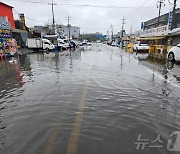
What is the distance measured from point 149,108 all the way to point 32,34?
48407mm

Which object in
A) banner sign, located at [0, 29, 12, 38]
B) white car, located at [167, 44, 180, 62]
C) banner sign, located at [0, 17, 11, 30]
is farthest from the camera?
banner sign, located at [0, 17, 11, 30]

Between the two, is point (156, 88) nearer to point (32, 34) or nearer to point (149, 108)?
point (149, 108)

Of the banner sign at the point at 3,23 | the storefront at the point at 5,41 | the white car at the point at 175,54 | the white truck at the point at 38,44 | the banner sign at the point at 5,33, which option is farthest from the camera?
the white truck at the point at 38,44

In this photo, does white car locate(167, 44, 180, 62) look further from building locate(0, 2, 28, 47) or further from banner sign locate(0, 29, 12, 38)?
building locate(0, 2, 28, 47)

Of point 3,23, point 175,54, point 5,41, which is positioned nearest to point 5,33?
point 5,41

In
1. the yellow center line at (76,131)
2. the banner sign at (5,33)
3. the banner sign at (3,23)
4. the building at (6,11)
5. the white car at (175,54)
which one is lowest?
the yellow center line at (76,131)

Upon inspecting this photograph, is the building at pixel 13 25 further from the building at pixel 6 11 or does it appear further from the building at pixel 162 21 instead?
the building at pixel 162 21

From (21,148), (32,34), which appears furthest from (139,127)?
(32,34)

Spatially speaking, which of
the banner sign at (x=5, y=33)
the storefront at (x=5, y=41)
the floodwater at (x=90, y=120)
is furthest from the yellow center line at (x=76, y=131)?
the banner sign at (x=5, y=33)

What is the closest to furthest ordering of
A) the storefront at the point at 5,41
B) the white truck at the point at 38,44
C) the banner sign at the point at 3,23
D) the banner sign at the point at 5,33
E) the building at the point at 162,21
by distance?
the storefront at the point at 5,41
the banner sign at the point at 5,33
the banner sign at the point at 3,23
the white truck at the point at 38,44
the building at the point at 162,21

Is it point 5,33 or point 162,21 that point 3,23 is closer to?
point 5,33

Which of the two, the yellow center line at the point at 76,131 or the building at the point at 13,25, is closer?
the yellow center line at the point at 76,131

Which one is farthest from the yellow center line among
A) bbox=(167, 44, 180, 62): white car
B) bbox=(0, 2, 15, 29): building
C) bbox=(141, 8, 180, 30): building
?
bbox=(141, 8, 180, 30): building

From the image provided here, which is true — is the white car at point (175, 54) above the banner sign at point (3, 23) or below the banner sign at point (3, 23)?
below
